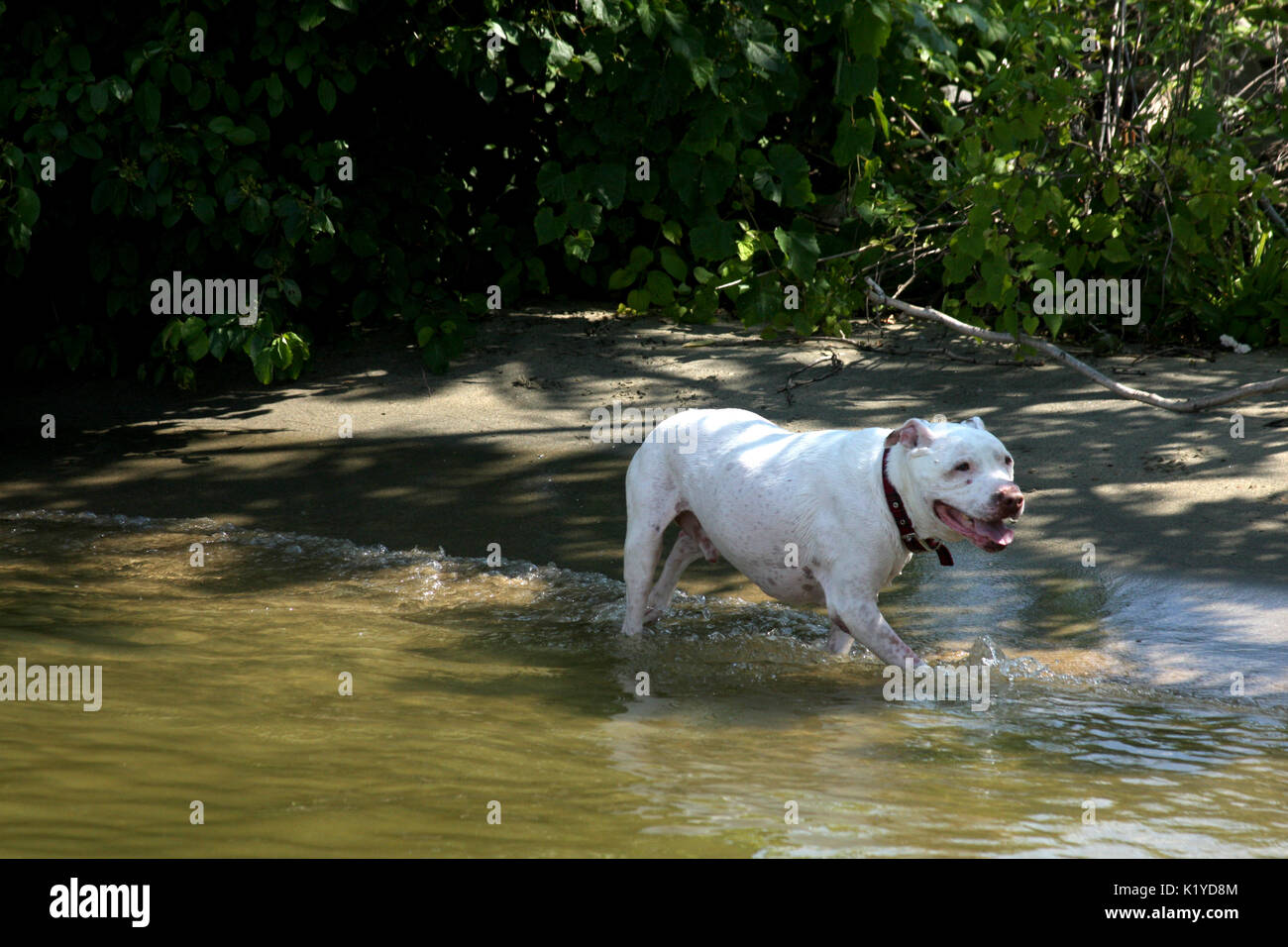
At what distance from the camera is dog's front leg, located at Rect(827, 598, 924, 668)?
5582 millimetres

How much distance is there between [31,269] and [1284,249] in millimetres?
9668

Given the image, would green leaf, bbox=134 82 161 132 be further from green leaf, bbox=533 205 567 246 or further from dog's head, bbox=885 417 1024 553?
dog's head, bbox=885 417 1024 553

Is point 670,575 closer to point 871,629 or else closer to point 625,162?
point 871,629

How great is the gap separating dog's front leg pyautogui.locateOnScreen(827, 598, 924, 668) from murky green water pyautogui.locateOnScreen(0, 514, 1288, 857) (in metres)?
0.21

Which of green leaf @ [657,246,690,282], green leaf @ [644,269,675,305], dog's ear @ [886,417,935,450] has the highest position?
green leaf @ [657,246,690,282]

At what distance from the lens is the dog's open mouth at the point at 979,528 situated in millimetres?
5258

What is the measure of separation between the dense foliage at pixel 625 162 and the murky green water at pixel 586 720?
8.07 feet

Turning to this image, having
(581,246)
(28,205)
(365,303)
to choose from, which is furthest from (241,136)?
(581,246)

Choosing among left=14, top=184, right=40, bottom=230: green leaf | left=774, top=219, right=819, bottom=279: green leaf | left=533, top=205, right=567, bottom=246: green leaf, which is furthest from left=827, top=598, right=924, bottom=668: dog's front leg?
left=14, top=184, right=40, bottom=230: green leaf

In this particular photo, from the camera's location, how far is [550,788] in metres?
4.30

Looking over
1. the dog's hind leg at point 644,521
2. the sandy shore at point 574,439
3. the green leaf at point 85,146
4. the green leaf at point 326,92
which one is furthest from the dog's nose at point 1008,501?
the green leaf at point 85,146

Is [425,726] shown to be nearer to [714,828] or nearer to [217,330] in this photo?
[714,828]

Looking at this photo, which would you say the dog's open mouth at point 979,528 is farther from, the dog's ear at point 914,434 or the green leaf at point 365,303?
the green leaf at point 365,303

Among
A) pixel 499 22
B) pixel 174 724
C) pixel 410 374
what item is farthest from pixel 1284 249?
pixel 174 724
